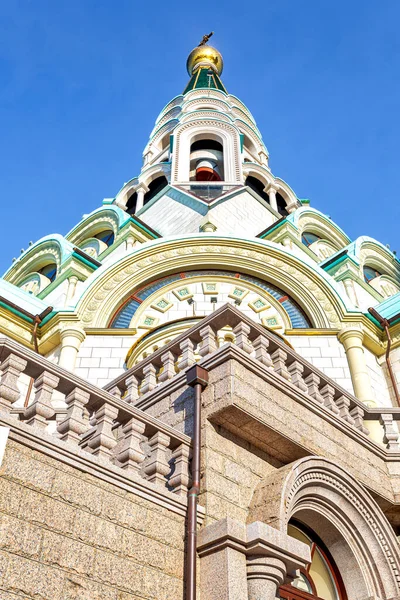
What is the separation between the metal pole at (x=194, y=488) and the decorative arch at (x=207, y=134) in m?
20.1

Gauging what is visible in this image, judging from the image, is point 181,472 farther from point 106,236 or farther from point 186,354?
point 106,236

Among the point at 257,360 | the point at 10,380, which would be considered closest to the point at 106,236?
the point at 257,360

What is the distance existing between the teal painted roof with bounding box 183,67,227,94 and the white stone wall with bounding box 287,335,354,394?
24.7 m

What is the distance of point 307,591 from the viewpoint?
7.43 meters

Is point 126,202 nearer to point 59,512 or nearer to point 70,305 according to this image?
point 70,305

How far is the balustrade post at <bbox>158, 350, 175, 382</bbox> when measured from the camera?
8297 mm

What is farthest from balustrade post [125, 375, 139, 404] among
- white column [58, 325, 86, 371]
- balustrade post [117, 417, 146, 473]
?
white column [58, 325, 86, 371]

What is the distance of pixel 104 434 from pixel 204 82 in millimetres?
34702

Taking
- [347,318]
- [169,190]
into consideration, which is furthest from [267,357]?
[169,190]

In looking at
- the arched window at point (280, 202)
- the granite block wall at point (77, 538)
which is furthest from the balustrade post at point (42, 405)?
the arched window at point (280, 202)

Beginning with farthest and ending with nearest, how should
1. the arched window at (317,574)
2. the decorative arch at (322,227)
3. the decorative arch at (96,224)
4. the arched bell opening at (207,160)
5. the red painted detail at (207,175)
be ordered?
the arched bell opening at (207,160) → the red painted detail at (207,175) → the decorative arch at (322,227) → the decorative arch at (96,224) → the arched window at (317,574)

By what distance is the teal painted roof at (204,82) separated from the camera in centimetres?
3703

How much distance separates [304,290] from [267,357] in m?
7.33

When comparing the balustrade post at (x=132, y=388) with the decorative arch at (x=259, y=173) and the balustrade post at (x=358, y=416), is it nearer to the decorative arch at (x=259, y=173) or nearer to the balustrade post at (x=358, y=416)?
the balustrade post at (x=358, y=416)
